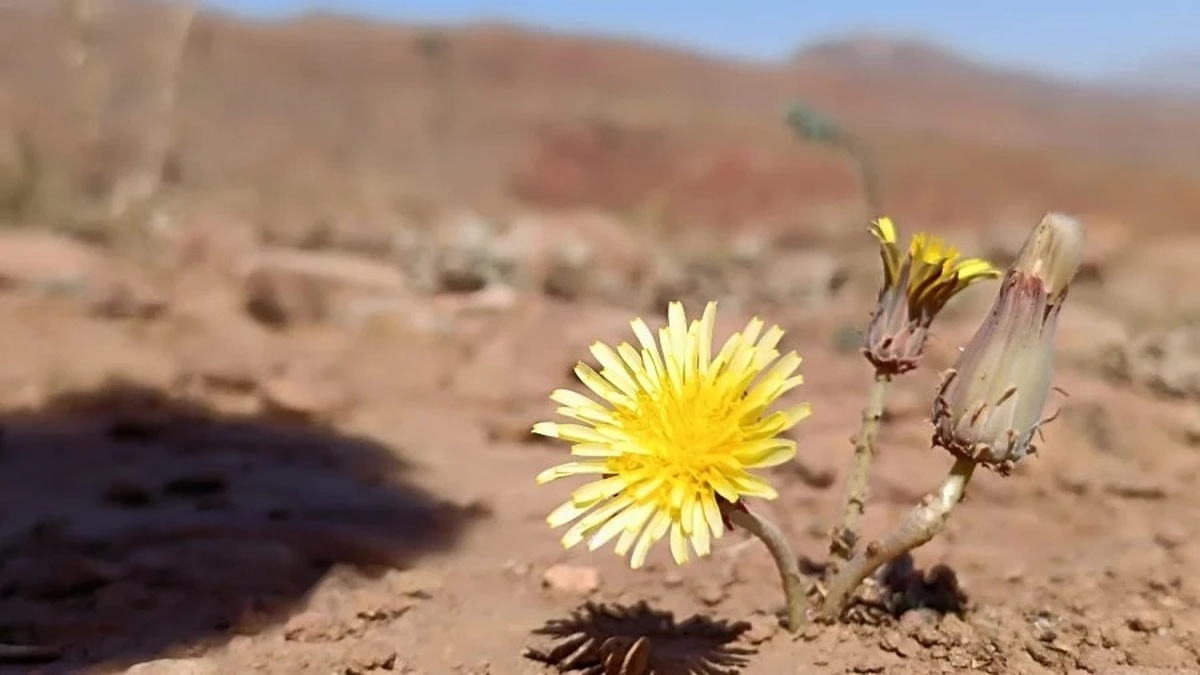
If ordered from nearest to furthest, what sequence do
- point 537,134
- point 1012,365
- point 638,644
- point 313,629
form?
point 1012,365 < point 638,644 < point 313,629 < point 537,134

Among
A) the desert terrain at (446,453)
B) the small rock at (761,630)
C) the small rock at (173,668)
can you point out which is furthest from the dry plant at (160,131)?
the small rock at (761,630)

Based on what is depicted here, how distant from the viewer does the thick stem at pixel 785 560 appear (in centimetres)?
179

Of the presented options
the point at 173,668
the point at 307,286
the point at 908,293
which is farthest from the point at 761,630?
the point at 307,286

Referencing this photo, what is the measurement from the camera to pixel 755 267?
23.6 ft

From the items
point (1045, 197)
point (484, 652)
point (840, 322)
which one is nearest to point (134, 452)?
point (484, 652)

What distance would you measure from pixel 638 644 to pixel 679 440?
34 centimetres

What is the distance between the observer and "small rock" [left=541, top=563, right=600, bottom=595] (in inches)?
92.4

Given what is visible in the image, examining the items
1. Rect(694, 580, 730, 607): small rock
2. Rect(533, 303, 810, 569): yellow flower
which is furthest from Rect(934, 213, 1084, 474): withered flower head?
Rect(694, 580, 730, 607): small rock

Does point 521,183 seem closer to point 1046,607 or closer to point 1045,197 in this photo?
point 1045,197

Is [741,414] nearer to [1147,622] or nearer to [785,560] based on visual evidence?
[785,560]

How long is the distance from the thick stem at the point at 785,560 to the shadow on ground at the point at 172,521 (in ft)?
3.18

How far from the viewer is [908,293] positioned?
1.83 metres

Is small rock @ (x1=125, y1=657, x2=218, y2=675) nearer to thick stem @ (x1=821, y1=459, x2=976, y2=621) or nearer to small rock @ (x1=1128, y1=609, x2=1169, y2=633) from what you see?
thick stem @ (x1=821, y1=459, x2=976, y2=621)

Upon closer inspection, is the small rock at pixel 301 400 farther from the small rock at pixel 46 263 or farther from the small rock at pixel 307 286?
the small rock at pixel 46 263
